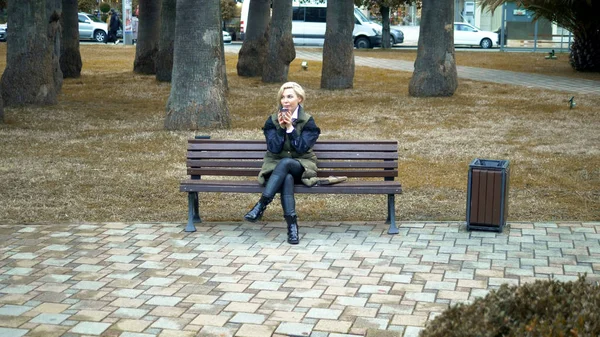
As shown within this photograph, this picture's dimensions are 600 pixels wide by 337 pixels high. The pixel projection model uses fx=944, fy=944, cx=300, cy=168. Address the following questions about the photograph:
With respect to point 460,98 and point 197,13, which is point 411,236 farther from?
point 460,98

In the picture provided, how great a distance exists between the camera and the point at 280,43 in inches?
870

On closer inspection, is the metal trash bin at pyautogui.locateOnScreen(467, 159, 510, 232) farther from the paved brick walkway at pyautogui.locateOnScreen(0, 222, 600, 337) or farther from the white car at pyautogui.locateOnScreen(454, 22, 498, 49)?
the white car at pyautogui.locateOnScreen(454, 22, 498, 49)

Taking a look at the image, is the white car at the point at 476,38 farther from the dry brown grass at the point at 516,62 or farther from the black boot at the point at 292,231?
the black boot at the point at 292,231

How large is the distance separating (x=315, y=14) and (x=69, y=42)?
1989 cm

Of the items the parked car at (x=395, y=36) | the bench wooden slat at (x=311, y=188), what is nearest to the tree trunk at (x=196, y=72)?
the bench wooden slat at (x=311, y=188)

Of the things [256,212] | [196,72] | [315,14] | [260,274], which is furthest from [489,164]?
[315,14]

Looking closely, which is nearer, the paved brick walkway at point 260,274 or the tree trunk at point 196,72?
the paved brick walkway at point 260,274

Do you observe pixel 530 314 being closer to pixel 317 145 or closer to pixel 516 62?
pixel 317 145

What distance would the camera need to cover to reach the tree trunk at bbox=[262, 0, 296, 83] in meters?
22.1

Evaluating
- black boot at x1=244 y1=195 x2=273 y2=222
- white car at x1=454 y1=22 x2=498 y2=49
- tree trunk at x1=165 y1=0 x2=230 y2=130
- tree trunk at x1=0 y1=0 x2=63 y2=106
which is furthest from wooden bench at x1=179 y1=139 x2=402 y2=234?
white car at x1=454 y1=22 x2=498 y2=49

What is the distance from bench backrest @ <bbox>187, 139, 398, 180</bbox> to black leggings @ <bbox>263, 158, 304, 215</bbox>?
394 millimetres

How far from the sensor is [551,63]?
29.0 meters

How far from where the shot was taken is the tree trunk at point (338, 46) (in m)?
20.5

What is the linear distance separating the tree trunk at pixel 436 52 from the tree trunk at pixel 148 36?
28.7 feet
